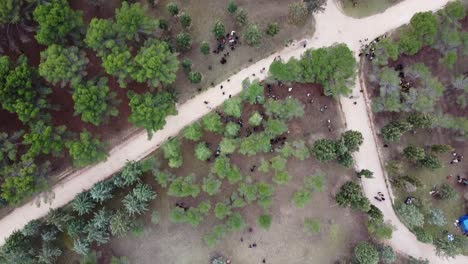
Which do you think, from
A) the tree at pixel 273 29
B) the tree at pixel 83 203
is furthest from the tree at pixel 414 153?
the tree at pixel 83 203

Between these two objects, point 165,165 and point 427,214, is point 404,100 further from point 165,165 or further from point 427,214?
point 165,165

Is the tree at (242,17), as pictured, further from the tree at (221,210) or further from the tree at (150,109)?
the tree at (221,210)

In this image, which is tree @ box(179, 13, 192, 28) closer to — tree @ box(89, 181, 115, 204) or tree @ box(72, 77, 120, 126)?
tree @ box(72, 77, 120, 126)

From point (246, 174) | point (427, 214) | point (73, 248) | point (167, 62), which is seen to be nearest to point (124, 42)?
point (167, 62)

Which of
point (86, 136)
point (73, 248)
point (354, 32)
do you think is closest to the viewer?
point (86, 136)

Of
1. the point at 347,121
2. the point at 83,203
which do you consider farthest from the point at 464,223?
the point at 83,203

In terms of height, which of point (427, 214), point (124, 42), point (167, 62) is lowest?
point (427, 214)
